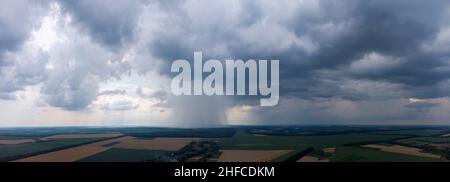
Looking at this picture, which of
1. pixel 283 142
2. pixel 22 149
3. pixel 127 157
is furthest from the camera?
pixel 283 142

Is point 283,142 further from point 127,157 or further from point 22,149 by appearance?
point 22,149

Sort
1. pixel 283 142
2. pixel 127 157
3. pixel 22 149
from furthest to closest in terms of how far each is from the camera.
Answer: pixel 283 142, pixel 22 149, pixel 127 157

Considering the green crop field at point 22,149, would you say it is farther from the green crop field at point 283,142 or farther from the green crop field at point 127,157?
the green crop field at point 283,142

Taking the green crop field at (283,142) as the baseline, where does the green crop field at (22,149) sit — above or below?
below

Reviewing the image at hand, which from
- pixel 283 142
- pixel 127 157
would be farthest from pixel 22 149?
pixel 283 142

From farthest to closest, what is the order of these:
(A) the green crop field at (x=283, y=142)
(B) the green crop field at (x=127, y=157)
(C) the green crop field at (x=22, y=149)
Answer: (A) the green crop field at (x=283, y=142), (C) the green crop field at (x=22, y=149), (B) the green crop field at (x=127, y=157)

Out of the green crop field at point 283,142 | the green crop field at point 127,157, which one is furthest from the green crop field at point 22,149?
the green crop field at point 283,142

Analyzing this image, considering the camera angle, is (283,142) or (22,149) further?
(283,142)

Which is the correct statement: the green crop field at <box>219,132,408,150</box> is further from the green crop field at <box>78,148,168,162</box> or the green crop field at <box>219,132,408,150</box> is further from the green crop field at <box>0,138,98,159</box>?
the green crop field at <box>0,138,98,159</box>
